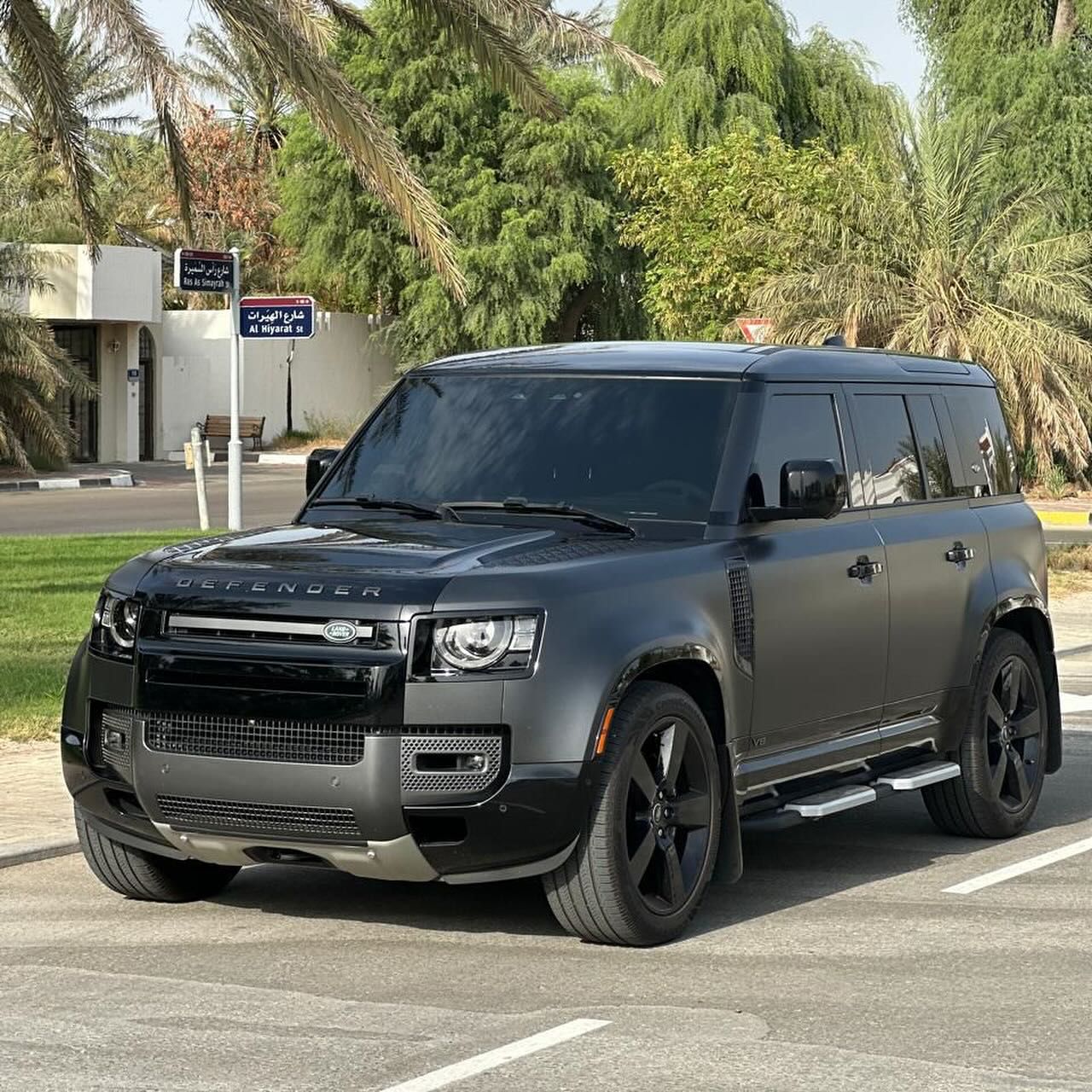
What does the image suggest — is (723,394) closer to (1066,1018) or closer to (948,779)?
(948,779)

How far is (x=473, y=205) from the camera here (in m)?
56.5

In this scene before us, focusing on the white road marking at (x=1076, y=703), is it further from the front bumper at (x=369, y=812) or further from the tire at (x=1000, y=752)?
the front bumper at (x=369, y=812)

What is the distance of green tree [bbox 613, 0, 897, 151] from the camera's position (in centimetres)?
5491

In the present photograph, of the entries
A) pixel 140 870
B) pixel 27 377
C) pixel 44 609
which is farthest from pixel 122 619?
pixel 27 377

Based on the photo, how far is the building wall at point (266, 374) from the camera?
55.0 metres

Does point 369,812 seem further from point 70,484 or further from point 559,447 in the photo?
point 70,484

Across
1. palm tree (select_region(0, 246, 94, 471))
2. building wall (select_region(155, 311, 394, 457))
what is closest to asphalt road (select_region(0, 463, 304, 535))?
palm tree (select_region(0, 246, 94, 471))

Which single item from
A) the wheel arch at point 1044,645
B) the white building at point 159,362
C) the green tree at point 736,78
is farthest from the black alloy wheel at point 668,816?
the green tree at point 736,78

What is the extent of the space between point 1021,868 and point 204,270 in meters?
11.0

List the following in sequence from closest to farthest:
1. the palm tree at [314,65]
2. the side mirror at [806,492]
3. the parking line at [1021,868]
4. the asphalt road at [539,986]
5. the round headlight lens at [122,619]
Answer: the asphalt road at [539,986]
the round headlight lens at [122,619]
the side mirror at [806,492]
the parking line at [1021,868]
the palm tree at [314,65]

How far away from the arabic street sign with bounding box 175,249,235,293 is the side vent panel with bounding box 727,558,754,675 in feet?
34.5

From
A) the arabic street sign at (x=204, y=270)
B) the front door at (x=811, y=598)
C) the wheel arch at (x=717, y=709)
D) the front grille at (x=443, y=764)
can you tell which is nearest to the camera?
the front grille at (x=443, y=764)

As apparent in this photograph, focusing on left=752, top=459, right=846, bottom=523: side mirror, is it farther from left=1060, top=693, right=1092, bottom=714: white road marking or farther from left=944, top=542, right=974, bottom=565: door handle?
left=1060, top=693, right=1092, bottom=714: white road marking

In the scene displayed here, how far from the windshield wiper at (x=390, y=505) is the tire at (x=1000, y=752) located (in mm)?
2585
